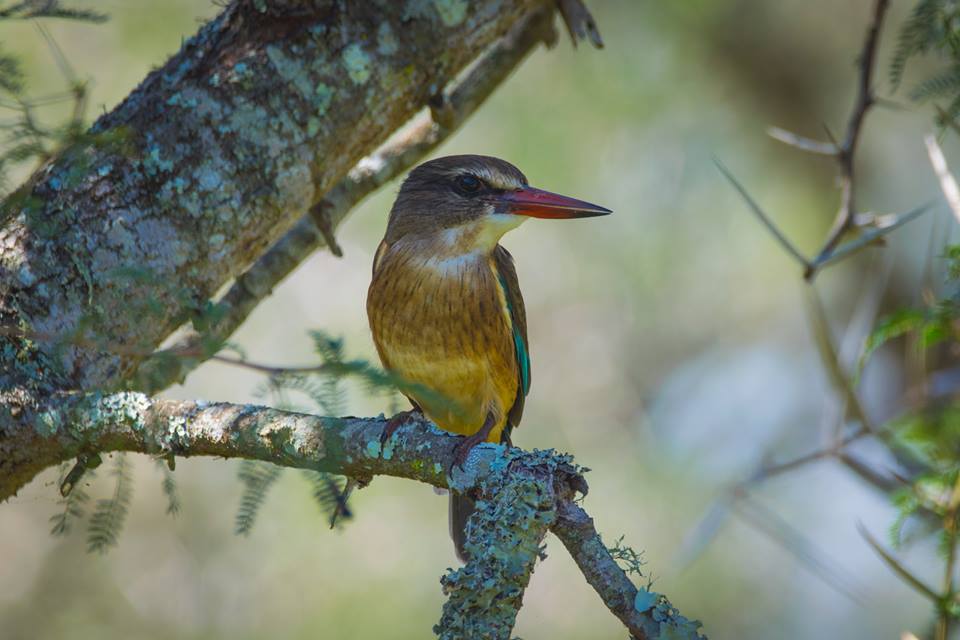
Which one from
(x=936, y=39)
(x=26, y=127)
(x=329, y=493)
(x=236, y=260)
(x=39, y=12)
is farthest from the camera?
(x=936, y=39)

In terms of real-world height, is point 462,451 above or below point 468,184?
below

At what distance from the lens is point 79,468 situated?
2.34 m

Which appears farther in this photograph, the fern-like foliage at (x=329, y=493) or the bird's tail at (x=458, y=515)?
the bird's tail at (x=458, y=515)

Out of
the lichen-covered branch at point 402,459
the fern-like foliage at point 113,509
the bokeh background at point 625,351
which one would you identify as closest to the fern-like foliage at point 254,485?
the lichen-covered branch at point 402,459

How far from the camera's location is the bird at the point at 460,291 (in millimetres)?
3363

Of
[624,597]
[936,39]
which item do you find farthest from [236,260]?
[936,39]

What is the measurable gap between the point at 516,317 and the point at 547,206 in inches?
17.8

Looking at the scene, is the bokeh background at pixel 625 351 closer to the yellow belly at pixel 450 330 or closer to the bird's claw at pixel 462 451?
the yellow belly at pixel 450 330

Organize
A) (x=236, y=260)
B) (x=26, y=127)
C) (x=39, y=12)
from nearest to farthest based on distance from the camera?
(x=26, y=127) → (x=39, y=12) → (x=236, y=260)

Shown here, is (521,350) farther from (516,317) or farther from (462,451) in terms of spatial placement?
(462,451)

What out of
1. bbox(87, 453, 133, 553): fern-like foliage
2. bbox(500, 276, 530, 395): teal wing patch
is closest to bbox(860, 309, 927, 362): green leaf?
bbox(500, 276, 530, 395): teal wing patch

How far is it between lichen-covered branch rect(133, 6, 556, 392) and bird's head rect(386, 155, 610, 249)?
0.13m

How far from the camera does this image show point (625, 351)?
6.46 metres

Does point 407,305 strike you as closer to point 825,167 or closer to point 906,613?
A: point 825,167
